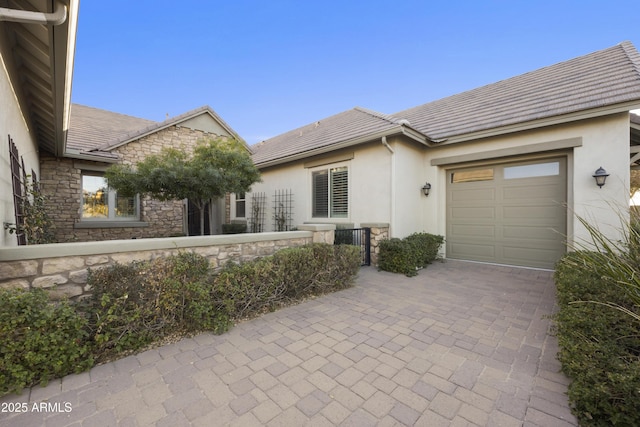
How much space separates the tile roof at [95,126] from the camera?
841cm

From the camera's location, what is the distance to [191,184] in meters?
5.90

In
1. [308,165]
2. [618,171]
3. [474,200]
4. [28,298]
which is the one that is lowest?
[28,298]

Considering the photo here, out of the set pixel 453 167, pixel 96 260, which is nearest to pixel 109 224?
pixel 96 260

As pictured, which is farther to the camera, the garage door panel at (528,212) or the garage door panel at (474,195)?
the garage door panel at (474,195)

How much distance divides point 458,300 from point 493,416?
104 inches

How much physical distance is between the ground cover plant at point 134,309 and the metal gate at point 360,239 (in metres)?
2.37

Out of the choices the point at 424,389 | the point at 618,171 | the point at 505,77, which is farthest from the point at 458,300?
the point at 505,77

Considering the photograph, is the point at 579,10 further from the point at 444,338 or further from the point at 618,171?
the point at 444,338

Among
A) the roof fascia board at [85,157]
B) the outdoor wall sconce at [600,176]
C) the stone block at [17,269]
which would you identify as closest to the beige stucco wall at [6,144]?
the stone block at [17,269]

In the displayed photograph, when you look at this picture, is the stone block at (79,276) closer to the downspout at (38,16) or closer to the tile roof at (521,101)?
the downspout at (38,16)

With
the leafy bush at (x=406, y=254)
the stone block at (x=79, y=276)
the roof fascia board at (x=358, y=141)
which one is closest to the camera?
the stone block at (x=79, y=276)

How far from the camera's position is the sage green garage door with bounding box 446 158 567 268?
6023 mm

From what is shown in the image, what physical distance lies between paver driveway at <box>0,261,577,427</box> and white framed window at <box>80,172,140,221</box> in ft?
24.7

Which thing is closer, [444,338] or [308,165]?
[444,338]
